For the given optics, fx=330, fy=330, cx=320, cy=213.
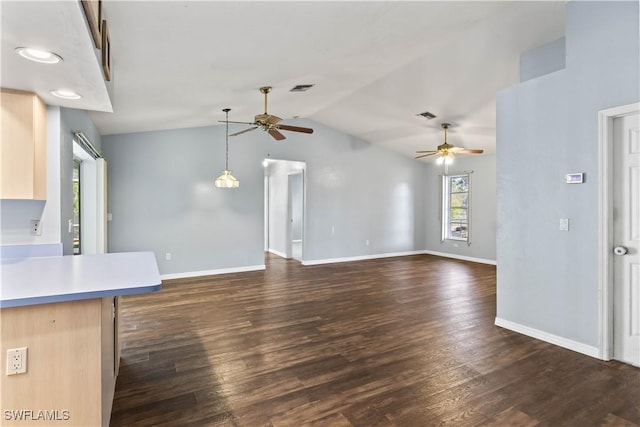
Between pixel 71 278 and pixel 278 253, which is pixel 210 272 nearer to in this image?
pixel 278 253

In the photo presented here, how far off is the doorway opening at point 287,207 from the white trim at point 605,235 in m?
5.22

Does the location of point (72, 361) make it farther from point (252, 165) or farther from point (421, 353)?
point (252, 165)

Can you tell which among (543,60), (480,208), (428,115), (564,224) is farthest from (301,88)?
(480,208)

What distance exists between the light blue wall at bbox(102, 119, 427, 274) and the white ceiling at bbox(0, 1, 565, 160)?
0.59m

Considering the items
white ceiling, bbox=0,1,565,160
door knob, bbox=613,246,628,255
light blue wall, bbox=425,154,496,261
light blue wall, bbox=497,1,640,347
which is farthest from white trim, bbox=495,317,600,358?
light blue wall, bbox=425,154,496,261

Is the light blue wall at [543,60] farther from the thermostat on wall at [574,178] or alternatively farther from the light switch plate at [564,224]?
the light switch plate at [564,224]

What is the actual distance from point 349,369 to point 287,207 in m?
5.58

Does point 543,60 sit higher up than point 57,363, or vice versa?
point 543,60

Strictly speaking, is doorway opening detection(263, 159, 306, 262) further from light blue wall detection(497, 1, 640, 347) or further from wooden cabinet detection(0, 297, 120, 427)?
wooden cabinet detection(0, 297, 120, 427)

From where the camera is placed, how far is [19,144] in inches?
82.8

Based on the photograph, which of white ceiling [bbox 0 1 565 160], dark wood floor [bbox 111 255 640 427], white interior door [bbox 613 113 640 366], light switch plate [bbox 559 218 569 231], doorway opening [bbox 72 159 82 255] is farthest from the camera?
doorway opening [bbox 72 159 82 255]

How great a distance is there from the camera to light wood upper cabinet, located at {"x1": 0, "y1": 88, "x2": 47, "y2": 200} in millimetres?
2057

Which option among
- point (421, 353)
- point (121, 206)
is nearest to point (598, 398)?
point (421, 353)

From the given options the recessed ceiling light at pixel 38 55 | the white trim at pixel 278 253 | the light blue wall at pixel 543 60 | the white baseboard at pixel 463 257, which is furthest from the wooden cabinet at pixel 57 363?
the white baseboard at pixel 463 257
